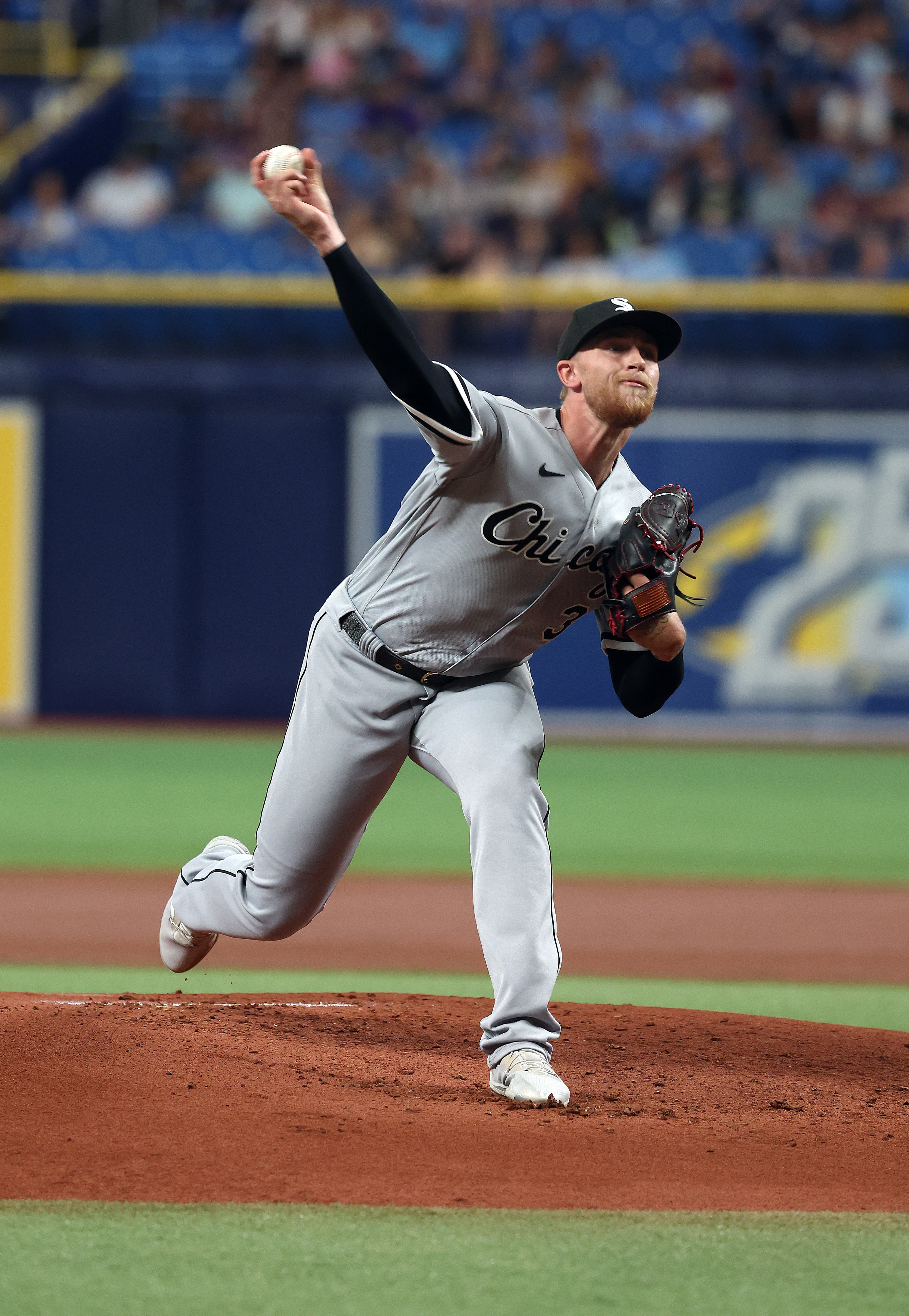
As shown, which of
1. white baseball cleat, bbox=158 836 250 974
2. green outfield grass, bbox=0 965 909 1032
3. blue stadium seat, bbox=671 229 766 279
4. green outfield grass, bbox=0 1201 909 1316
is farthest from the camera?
blue stadium seat, bbox=671 229 766 279

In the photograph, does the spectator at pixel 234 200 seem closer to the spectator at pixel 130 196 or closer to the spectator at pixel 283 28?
the spectator at pixel 130 196

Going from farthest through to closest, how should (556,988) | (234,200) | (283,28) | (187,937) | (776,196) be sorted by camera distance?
(283,28) → (234,200) → (776,196) → (556,988) → (187,937)

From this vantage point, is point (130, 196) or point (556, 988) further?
point (130, 196)

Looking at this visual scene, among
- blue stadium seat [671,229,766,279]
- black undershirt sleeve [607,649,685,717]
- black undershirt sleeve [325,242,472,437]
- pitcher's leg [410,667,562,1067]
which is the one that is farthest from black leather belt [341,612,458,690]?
blue stadium seat [671,229,766,279]

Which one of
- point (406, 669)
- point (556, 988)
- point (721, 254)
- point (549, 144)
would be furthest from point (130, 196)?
point (406, 669)

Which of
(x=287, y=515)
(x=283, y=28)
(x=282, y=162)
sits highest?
(x=283, y=28)

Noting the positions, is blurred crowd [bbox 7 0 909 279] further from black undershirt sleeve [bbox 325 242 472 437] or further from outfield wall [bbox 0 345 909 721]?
black undershirt sleeve [bbox 325 242 472 437]

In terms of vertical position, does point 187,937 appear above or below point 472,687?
below

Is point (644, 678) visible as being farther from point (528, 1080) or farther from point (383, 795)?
point (528, 1080)

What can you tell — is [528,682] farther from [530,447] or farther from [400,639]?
[530,447]
